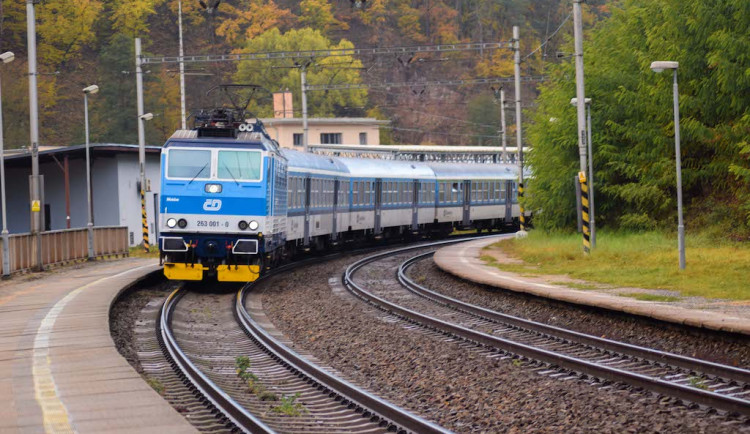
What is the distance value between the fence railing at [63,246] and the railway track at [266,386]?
34.9 feet

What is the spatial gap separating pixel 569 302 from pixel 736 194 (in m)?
15.8

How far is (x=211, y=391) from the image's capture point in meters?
11.8

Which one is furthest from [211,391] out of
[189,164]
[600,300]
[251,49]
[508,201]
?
[251,49]

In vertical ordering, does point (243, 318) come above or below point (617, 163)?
below

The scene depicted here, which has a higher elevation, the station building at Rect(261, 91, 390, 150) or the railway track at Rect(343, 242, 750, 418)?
the station building at Rect(261, 91, 390, 150)

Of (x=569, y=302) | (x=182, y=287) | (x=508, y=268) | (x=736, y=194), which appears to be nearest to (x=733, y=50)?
(x=736, y=194)

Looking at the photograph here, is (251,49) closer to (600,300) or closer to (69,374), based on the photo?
(600,300)

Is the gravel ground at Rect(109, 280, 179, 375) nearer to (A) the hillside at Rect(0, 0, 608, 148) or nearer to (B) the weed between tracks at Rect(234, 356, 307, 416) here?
(B) the weed between tracks at Rect(234, 356, 307, 416)

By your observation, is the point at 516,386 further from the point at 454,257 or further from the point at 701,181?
the point at 701,181

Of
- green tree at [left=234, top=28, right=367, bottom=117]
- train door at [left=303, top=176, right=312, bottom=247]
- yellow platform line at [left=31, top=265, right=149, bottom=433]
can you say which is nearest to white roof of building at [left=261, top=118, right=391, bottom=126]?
green tree at [left=234, top=28, right=367, bottom=117]

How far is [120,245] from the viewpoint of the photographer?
39.2 meters

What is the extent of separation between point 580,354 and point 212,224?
37.5 ft

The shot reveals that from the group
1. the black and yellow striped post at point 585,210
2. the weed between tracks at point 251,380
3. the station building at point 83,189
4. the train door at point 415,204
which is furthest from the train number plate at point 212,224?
the station building at point 83,189

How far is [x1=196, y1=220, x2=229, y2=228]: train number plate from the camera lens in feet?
77.7
